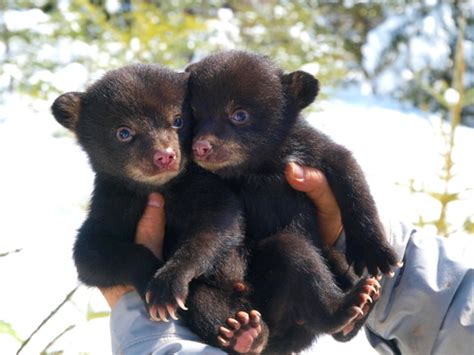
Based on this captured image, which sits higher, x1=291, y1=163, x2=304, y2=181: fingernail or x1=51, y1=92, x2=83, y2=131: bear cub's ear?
x1=51, y1=92, x2=83, y2=131: bear cub's ear

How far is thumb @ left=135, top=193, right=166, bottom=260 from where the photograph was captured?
3041mm

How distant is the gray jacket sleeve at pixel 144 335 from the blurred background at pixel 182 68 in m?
0.45

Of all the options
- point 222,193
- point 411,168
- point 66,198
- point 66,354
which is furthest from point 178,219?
point 411,168

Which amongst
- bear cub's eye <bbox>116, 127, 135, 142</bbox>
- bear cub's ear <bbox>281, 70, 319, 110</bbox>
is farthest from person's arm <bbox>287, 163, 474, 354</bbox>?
bear cub's eye <bbox>116, 127, 135, 142</bbox>

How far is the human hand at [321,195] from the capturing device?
314 centimetres

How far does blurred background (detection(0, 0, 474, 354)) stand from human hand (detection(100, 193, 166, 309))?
400mm

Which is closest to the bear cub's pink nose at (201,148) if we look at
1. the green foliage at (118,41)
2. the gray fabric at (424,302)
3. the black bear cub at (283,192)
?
the black bear cub at (283,192)

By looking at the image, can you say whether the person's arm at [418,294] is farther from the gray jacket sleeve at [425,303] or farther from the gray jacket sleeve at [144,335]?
the gray jacket sleeve at [144,335]

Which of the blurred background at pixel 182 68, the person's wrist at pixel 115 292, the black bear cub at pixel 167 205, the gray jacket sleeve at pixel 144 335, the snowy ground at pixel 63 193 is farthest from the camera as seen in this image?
the blurred background at pixel 182 68

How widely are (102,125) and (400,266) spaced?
1313 millimetres

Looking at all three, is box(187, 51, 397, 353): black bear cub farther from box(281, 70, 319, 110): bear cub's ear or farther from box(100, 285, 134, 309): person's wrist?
box(100, 285, 134, 309): person's wrist

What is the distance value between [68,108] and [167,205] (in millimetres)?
611

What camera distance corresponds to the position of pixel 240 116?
320 cm

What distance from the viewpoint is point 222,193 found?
10.1 feet
